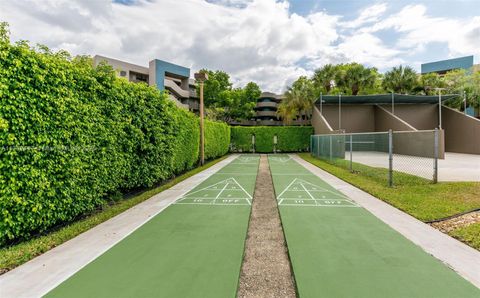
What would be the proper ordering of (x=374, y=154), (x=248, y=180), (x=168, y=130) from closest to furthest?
(x=168, y=130)
(x=248, y=180)
(x=374, y=154)

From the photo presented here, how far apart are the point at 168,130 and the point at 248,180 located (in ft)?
12.3

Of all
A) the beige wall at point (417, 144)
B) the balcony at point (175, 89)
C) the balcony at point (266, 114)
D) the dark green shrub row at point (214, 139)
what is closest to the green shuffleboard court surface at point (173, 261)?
the beige wall at point (417, 144)

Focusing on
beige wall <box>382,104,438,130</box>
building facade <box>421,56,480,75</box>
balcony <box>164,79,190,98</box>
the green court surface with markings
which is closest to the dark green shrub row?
the green court surface with markings

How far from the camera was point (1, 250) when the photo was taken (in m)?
3.35

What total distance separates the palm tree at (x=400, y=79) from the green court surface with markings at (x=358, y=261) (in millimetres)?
31542

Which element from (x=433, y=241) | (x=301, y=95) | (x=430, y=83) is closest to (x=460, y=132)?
(x=430, y=83)

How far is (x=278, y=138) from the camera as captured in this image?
25.0 metres

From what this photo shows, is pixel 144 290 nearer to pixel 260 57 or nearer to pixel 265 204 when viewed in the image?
pixel 265 204

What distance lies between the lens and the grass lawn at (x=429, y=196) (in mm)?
4604

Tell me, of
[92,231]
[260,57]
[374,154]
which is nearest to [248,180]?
[92,231]

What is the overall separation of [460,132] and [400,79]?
39.3ft

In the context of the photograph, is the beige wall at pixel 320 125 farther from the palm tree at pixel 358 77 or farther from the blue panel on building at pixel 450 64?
the blue panel on building at pixel 450 64

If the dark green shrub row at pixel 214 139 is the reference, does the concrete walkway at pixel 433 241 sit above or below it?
below

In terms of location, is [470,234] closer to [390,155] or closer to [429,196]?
[429,196]
